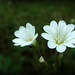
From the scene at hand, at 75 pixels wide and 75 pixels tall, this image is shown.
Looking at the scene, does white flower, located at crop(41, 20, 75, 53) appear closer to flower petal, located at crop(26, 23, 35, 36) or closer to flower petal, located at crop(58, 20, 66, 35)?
Result: flower petal, located at crop(58, 20, 66, 35)

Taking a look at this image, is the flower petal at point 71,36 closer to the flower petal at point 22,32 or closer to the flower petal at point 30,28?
the flower petal at point 30,28

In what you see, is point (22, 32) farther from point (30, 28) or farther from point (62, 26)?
point (62, 26)

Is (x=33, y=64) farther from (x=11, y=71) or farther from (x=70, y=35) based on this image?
(x=70, y=35)

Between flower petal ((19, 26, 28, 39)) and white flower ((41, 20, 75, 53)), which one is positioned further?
flower petal ((19, 26, 28, 39))

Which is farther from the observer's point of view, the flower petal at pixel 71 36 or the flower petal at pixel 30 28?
the flower petal at pixel 30 28

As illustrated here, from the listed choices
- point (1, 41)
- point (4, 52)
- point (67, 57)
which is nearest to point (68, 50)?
point (67, 57)

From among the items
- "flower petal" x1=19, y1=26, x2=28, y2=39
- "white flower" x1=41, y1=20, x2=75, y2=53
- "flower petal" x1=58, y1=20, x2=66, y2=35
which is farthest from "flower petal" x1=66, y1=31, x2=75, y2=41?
"flower petal" x1=19, y1=26, x2=28, y2=39

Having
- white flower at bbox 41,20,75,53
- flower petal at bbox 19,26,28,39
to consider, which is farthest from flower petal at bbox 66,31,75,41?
flower petal at bbox 19,26,28,39

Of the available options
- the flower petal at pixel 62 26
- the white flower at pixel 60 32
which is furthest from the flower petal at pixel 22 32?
the flower petal at pixel 62 26

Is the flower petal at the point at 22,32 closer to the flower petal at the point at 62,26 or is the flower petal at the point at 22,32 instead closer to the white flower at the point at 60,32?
the white flower at the point at 60,32

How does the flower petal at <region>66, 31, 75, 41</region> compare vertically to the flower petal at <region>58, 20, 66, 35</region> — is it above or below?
below

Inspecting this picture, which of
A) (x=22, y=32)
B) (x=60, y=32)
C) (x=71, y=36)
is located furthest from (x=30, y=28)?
(x=71, y=36)

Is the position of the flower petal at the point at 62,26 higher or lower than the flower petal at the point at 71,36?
higher
